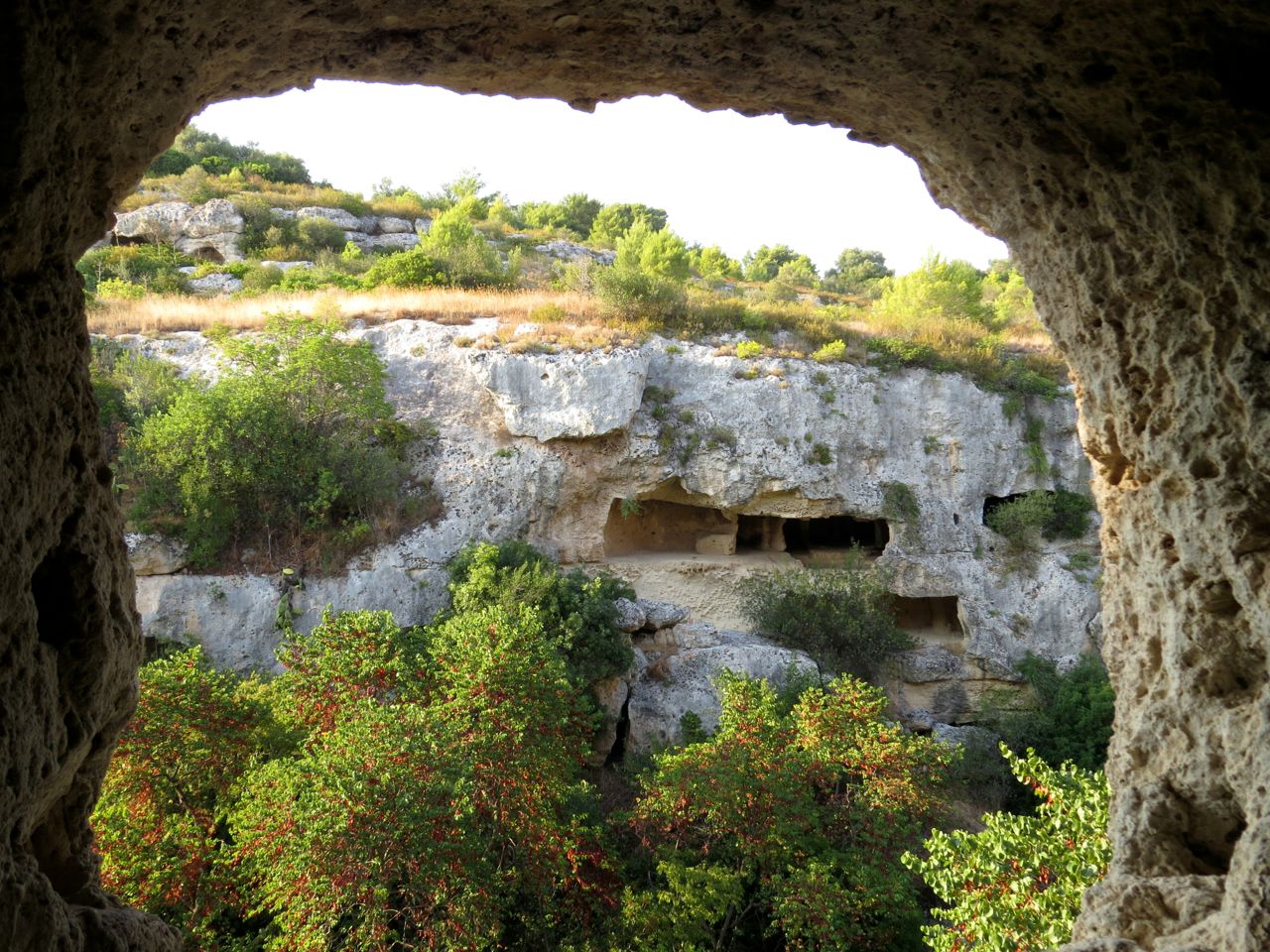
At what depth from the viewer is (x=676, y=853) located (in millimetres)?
8891

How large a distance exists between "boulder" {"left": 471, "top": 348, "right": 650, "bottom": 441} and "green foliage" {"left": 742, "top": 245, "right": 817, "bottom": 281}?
32.5 metres

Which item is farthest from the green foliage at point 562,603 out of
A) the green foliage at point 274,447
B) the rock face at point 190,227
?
the rock face at point 190,227

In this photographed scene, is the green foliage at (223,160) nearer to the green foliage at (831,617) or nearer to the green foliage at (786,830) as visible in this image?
the green foliage at (831,617)

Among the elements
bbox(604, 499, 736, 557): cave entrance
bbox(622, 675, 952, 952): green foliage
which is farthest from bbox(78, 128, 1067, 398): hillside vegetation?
bbox(622, 675, 952, 952): green foliage

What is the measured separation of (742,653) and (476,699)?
7.82 m

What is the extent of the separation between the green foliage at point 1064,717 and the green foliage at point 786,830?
527 centimetres

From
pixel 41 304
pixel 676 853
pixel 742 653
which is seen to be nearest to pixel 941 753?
pixel 676 853

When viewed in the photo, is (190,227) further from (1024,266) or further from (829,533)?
(1024,266)

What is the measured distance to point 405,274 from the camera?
82.7 feet

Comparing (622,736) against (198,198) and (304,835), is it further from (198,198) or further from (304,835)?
(198,198)

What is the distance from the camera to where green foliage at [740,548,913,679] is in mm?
16438

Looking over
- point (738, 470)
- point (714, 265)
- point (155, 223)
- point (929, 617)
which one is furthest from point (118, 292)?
point (714, 265)

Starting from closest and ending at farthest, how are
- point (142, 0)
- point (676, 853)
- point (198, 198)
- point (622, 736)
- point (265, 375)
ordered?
point (142, 0) < point (676, 853) < point (622, 736) < point (265, 375) < point (198, 198)

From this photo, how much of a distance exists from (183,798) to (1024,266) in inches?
334
